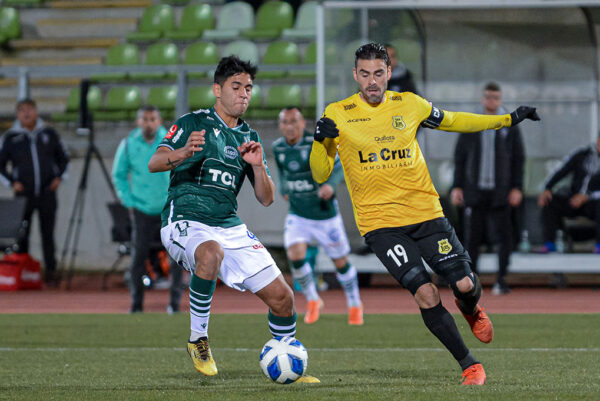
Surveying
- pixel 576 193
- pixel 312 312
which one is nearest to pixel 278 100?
pixel 576 193

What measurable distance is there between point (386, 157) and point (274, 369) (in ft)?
4.76

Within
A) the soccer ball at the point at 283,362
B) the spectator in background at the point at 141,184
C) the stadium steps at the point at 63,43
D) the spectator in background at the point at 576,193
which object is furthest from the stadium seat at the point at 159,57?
the soccer ball at the point at 283,362

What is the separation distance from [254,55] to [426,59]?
3.63 m

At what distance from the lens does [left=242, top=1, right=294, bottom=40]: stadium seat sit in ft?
63.9

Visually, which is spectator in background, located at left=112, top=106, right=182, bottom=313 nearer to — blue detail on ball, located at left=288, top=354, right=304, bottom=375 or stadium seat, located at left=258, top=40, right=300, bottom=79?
blue detail on ball, located at left=288, top=354, right=304, bottom=375

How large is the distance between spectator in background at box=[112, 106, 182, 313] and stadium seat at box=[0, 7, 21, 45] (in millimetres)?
10478

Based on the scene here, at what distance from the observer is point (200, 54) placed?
18641 mm

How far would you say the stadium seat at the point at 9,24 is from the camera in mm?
20656

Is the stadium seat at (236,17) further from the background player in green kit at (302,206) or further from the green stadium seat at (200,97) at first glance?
the background player in green kit at (302,206)

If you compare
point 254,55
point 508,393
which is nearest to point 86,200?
point 254,55

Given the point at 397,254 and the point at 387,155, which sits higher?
the point at 387,155

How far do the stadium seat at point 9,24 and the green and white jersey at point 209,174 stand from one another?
49.8ft

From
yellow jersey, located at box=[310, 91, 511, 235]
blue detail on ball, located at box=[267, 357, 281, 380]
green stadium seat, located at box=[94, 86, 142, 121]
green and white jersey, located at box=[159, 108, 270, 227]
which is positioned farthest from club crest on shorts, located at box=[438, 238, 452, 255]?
green stadium seat, located at box=[94, 86, 142, 121]

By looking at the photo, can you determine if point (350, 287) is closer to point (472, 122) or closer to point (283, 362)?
point (472, 122)
